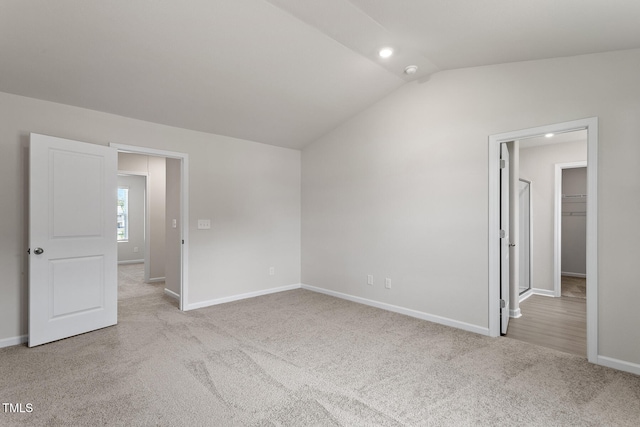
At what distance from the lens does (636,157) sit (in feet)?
8.28

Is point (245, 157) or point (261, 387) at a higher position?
point (245, 157)

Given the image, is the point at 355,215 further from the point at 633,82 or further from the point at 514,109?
the point at 633,82

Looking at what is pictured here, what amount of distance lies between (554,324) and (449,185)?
207 cm

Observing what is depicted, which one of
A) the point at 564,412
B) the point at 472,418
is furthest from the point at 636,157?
the point at 472,418

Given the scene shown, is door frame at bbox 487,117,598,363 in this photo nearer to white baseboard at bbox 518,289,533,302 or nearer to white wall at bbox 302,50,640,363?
white wall at bbox 302,50,640,363

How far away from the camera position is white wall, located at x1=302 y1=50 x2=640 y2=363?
260 cm

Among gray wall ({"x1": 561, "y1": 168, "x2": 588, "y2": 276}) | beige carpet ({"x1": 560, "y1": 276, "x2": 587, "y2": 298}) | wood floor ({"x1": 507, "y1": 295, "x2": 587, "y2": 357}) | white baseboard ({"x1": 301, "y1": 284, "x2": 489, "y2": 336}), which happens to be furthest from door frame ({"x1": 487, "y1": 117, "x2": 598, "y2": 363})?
gray wall ({"x1": 561, "y1": 168, "x2": 588, "y2": 276})

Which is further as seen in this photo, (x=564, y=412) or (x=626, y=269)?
(x=626, y=269)

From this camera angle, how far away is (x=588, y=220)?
2.75 meters

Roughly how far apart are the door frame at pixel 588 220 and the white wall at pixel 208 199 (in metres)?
3.15

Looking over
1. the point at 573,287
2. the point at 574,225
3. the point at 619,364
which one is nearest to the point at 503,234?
the point at 619,364

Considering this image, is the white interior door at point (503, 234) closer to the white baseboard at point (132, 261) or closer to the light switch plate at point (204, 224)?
the light switch plate at point (204, 224)

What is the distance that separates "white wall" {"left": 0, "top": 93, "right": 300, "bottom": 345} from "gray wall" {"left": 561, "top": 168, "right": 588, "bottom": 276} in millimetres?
5913

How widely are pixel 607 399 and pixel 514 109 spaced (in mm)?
2521
